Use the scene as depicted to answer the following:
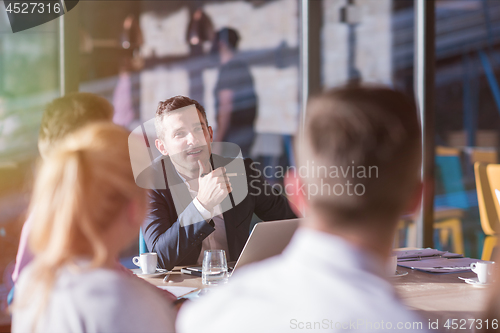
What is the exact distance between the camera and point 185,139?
211 centimetres

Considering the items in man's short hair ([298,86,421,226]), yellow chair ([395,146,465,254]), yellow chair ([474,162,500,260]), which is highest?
man's short hair ([298,86,421,226])

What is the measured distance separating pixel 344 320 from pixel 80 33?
3.22m

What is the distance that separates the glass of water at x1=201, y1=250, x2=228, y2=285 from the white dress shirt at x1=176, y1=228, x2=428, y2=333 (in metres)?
0.91

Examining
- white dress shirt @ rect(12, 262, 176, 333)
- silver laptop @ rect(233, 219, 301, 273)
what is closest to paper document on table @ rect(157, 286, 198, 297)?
silver laptop @ rect(233, 219, 301, 273)

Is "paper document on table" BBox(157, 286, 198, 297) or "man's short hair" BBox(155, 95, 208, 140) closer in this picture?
"paper document on table" BBox(157, 286, 198, 297)

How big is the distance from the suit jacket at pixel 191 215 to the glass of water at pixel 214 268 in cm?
25

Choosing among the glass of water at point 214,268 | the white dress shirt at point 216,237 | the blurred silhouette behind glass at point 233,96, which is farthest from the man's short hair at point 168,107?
the blurred silhouette behind glass at point 233,96

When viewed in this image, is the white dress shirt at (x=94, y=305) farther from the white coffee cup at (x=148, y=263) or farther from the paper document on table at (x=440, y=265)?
the paper document on table at (x=440, y=265)

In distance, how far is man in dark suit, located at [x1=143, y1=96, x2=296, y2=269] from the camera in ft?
6.20

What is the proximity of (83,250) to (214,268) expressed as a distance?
2.73ft

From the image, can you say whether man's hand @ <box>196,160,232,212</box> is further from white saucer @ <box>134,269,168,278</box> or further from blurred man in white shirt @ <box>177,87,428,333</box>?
blurred man in white shirt @ <box>177,87,428,333</box>

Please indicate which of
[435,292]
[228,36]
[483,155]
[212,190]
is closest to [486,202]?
[483,155]

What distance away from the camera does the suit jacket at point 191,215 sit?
1.81 metres

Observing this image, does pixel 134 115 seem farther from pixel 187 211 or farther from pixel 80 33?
pixel 187 211
